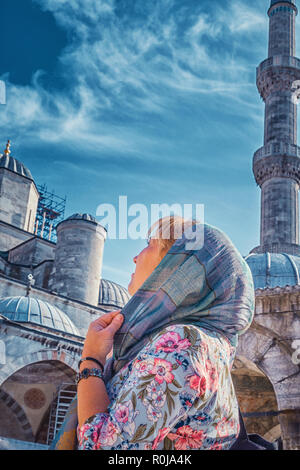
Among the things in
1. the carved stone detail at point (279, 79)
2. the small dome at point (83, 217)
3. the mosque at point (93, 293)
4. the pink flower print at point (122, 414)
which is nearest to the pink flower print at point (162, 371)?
the pink flower print at point (122, 414)

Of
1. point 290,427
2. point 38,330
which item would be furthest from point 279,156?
point 290,427

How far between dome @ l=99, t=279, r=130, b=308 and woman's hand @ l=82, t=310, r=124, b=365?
78.2 ft

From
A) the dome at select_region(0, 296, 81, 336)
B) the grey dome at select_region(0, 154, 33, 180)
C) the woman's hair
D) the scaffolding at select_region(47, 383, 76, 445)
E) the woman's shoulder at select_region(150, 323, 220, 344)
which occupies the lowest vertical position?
the woman's shoulder at select_region(150, 323, 220, 344)

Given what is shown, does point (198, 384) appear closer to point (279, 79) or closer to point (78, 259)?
point (78, 259)

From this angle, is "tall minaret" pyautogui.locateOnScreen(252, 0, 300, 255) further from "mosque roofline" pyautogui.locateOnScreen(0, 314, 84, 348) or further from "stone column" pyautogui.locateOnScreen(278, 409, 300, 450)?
"stone column" pyautogui.locateOnScreen(278, 409, 300, 450)

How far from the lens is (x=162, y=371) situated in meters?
1.54

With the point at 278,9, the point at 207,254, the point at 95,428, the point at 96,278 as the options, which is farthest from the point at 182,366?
the point at 278,9

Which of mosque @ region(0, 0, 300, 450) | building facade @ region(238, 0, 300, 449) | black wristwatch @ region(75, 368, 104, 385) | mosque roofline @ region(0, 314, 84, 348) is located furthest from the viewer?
mosque roofline @ region(0, 314, 84, 348)

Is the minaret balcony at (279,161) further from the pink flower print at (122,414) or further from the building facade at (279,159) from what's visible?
the pink flower print at (122,414)

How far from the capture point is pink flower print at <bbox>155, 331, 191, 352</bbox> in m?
1.57

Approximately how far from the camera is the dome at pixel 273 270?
1094 centimetres

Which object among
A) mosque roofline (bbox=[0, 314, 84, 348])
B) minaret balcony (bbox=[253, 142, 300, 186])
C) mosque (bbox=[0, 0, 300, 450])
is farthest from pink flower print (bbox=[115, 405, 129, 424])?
minaret balcony (bbox=[253, 142, 300, 186])

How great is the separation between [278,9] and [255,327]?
2024cm

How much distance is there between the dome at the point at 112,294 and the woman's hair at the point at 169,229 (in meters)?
23.6
